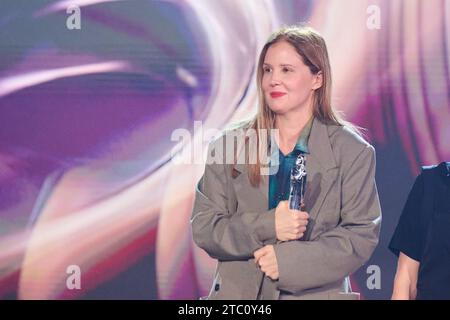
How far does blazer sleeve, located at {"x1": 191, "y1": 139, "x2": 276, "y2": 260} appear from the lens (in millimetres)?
2125

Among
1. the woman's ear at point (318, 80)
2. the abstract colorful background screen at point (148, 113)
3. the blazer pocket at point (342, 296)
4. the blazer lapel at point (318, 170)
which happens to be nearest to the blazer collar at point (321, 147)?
the blazer lapel at point (318, 170)

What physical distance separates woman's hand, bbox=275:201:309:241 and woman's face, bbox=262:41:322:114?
1.09ft

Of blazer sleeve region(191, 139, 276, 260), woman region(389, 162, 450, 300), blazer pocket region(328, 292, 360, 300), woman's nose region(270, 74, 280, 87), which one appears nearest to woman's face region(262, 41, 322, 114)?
woman's nose region(270, 74, 280, 87)

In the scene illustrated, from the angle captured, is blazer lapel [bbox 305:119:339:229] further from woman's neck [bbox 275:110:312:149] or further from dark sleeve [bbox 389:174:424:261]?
dark sleeve [bbox 389:174:424:261]

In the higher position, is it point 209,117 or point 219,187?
point 209,117

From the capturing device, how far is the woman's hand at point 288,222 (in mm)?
2051

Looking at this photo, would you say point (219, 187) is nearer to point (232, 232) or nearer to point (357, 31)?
point (232, 232)

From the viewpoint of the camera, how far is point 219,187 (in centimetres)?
224

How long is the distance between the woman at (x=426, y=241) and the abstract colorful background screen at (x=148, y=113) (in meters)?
0.78

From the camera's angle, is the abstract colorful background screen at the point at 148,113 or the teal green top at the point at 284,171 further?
the abstract colorful background screen at the point at 148,113

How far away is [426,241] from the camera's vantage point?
2.11m

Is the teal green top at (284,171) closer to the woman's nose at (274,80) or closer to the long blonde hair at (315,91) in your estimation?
the long blonde hair at (315,91)

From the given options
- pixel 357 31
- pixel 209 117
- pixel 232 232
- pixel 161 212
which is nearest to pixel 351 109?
pixel 357 31
